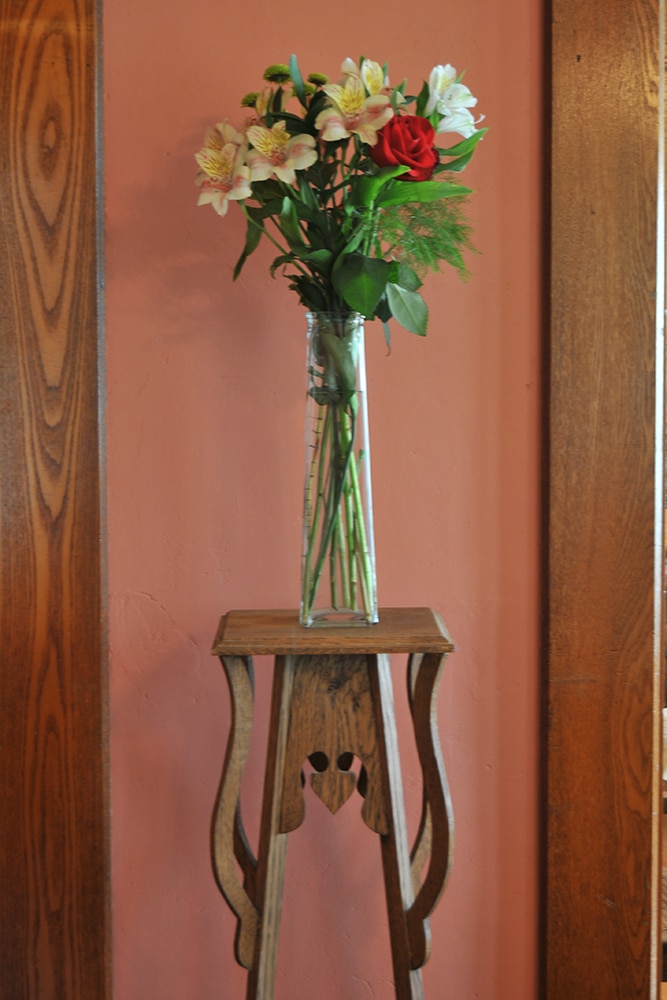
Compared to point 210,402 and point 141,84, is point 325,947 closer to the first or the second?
point 210,402

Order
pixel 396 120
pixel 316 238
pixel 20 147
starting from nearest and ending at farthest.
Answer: pixel 396 120 < pixel 316 238 < pixel 20 147

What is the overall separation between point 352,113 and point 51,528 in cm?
77

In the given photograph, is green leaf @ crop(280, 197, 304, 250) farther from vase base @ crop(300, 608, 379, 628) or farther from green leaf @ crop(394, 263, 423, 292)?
vase base @ crop(300, 608, 379, 628)

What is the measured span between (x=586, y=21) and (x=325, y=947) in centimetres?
154

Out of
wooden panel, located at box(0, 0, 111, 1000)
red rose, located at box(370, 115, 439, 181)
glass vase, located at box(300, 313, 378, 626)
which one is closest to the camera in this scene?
red rose, located at box(370, 115, 439, 181)

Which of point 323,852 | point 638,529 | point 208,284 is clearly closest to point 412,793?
point 323,852

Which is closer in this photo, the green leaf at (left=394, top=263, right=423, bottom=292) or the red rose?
the red rose

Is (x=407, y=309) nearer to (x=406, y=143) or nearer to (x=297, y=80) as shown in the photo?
(x=406, y=143)

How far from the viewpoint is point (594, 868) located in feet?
5.06

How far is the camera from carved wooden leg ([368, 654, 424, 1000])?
1.32m

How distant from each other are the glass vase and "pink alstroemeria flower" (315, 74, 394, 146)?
228 millimetres

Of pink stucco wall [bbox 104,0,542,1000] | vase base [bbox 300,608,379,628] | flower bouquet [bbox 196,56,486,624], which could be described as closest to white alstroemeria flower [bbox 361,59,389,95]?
flower bouquet [bbox 196,56,486,624]

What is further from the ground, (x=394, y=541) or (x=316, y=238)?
(x=316, y=238)

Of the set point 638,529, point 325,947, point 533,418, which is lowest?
point 325,947
